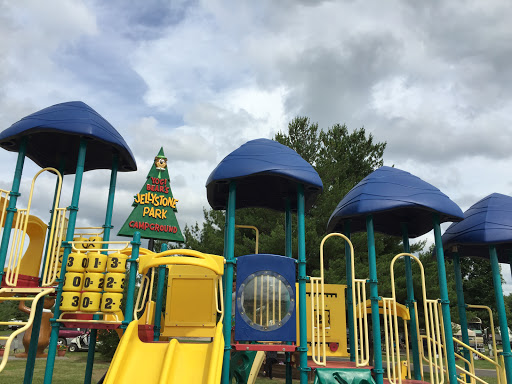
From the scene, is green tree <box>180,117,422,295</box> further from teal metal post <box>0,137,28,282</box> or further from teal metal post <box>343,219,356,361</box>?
teal metal post <box>0,137,28,282</box>

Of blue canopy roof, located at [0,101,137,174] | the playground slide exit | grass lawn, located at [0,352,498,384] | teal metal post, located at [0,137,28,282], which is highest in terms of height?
blue canopy roof, located at [0,101,137,174]

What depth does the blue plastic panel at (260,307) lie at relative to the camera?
6.96 meters

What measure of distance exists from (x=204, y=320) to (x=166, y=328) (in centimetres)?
70

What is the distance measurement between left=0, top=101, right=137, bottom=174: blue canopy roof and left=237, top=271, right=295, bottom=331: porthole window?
12.9ft

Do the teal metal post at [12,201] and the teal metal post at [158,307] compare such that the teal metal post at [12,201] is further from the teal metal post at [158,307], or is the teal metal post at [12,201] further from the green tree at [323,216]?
the green tree at [323,216]

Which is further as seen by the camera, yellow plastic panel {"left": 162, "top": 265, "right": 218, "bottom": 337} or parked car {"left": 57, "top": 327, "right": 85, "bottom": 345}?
parked car {"left": 57, "top": 327, "right": 85, "bottom": 345}

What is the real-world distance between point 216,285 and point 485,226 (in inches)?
229

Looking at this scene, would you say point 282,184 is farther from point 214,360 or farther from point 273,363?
point 273,363

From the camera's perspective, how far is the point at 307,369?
680 centimetres

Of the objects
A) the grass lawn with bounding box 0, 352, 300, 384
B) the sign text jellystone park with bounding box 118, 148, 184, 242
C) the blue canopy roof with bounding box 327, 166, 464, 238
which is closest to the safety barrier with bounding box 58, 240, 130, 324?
the blue canopy roof with bounding box 327, 166, 464, 238

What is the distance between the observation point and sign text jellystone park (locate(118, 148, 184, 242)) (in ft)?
56.1

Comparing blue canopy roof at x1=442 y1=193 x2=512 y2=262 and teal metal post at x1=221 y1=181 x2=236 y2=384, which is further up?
blue canopy roof at x1=442 y1=193 x2=512 y2=262

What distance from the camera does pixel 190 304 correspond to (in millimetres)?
7555

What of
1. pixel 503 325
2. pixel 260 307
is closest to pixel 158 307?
pixel 260 307
